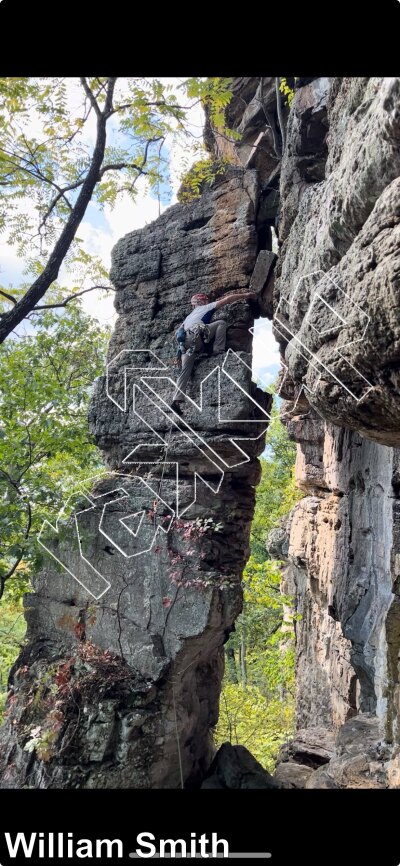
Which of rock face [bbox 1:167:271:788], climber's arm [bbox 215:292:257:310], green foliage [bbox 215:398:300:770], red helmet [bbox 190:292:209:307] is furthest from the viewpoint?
green foliage [bbox 215:398:300:770]

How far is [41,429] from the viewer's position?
23.9 feet

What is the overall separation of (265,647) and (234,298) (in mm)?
12569

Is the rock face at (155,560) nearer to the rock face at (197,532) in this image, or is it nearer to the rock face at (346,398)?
the rock face at (197,532)

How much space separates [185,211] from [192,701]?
646cm

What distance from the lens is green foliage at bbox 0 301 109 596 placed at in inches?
239

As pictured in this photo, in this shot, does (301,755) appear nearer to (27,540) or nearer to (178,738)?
(178,738)

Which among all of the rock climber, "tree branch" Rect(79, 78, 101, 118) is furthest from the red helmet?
"tree branch" Rect(79, 78, 101, 118)

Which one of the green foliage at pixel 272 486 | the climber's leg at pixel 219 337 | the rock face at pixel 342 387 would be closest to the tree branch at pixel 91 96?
the rock face at pixel 342 387

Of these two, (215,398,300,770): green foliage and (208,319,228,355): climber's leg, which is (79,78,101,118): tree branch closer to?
(208,319,228,355): climber's leg

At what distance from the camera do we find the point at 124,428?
22.4ft

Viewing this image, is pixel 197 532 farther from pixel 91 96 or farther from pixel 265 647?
pixel 265 647

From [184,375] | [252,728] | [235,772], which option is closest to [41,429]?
[184,375]

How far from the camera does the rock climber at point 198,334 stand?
634 centimetres

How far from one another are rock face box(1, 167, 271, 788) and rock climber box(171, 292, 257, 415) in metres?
0.14
